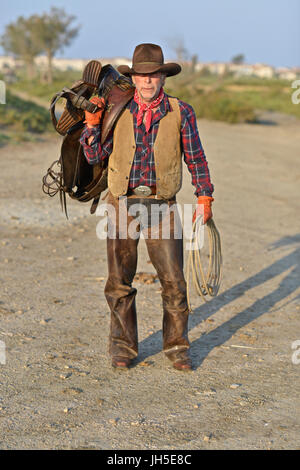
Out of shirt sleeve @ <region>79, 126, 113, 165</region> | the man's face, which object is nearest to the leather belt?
shirt sleeve @ <region>79, 126, 113, 165</region>

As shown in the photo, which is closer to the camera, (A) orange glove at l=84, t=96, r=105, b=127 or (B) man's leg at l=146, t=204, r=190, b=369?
(A) orange glove at l=84, t=96, r=105, b=127

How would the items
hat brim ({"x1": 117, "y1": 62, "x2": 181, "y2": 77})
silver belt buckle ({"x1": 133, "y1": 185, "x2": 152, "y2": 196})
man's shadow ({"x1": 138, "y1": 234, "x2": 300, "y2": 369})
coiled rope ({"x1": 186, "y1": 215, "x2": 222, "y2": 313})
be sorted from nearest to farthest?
hat brim ({"x1": 117, "y1": 62, "x2": 181, "y2": 77}) → silver belt buckle ({"x1": 133, "y1": 185, "x2": 152, "y2": 196}) → coiled rope ({"x1": 186, "y1": 215, "x2": 222, "y2": 313}) → man's shadow ({"x1": 138, "y1": 234, "x2": 300, "y2": 369})

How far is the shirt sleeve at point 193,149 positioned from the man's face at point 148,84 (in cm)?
21

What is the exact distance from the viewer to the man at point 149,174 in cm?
440

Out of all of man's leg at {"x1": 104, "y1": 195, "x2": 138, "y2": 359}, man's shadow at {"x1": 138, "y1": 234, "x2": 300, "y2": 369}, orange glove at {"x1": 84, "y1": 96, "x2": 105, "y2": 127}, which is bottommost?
man's shadow at {"x1": 138, "y1": 234, "x2": 300, "y2": 369}

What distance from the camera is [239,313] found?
6191 millimetres

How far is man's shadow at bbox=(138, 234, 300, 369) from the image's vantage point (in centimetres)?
524

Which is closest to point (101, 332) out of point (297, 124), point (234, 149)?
point (234, 149)

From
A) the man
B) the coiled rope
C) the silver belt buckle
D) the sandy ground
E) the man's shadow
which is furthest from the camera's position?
the man's shadow

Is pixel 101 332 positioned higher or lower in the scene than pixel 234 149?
higher

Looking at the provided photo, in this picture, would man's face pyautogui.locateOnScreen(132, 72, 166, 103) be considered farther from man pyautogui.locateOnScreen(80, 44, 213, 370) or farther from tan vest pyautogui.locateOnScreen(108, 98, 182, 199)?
tan vest pyautogui.locateOnScreen(108, 98, 182, 199)
